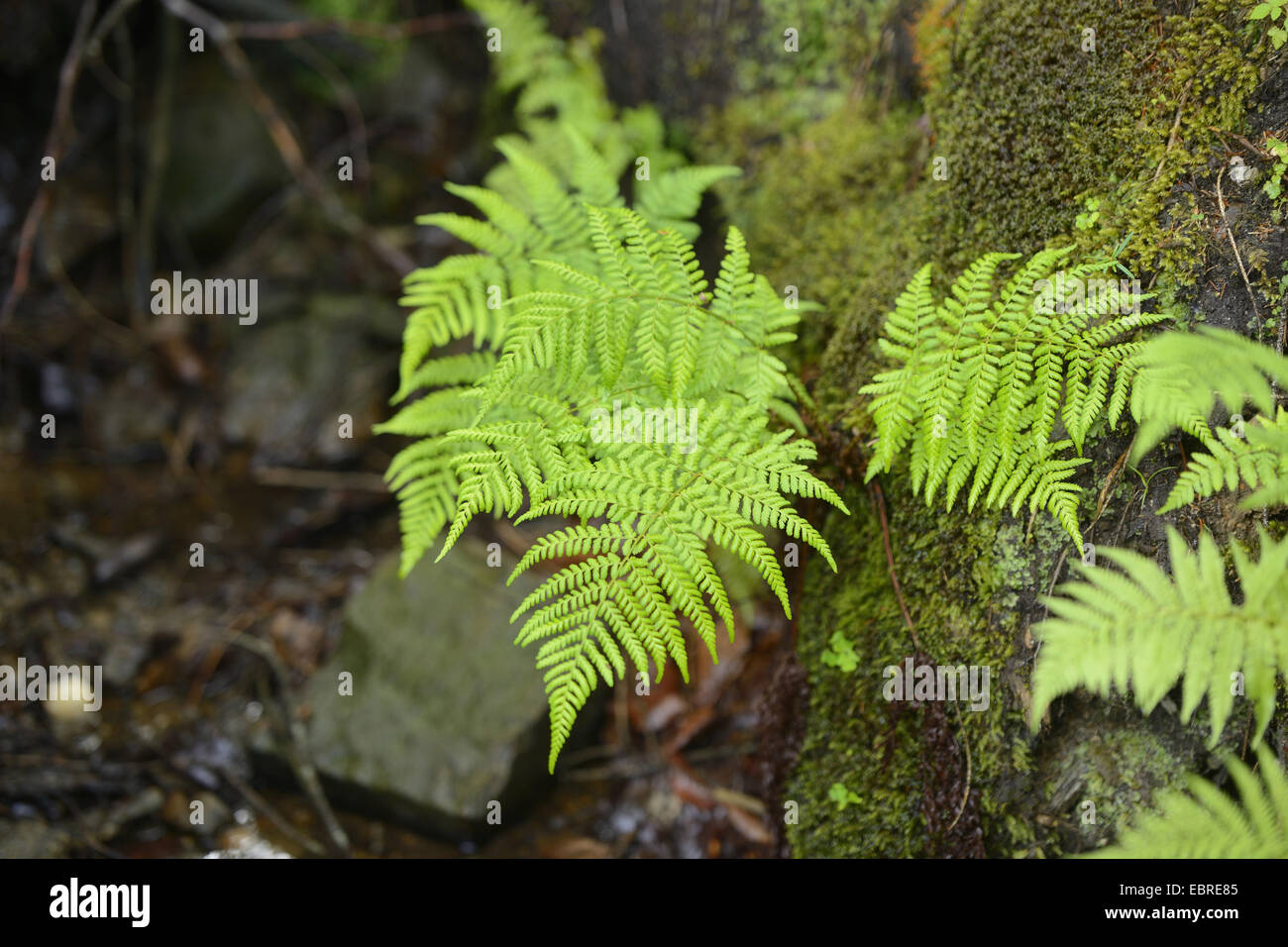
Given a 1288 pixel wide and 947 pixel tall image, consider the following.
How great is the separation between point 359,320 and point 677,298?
11.8ft

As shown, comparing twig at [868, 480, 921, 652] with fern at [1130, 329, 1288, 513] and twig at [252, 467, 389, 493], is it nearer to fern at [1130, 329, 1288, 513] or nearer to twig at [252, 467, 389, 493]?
fern at [1130, 329, 1288, 513]

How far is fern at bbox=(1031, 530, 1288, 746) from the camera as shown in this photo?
79.9 inches

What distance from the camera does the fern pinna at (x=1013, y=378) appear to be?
2480 mm

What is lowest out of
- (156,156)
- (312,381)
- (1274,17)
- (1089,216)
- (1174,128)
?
(1089,216)

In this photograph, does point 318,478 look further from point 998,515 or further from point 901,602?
point 998,515

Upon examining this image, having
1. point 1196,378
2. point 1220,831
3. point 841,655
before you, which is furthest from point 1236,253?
point 841,655

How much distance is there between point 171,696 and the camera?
4.29m

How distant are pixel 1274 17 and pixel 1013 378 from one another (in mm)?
1372

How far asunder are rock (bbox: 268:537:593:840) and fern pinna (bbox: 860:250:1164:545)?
2193mm

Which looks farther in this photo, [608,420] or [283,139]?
[283,139]

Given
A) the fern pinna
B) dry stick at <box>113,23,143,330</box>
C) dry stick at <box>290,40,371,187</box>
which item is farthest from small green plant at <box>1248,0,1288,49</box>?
dry stick at <box>113,23,143,330</box>

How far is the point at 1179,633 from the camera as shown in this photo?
2.11 meters
